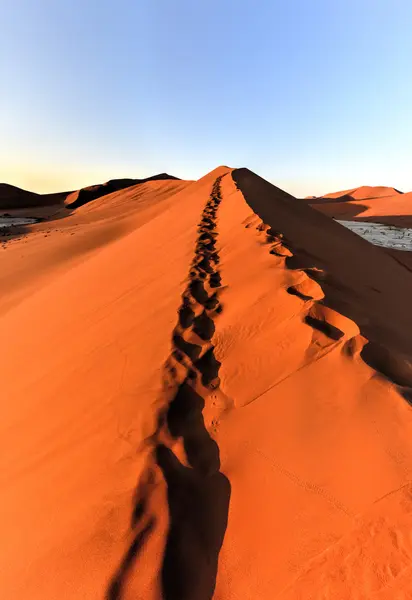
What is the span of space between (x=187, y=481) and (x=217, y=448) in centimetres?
21

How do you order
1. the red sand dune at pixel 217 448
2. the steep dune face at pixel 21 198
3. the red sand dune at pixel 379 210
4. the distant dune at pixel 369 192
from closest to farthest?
the red sand dune at pixel 217 448
the red sand dune at pixel 379 210
the steep dune face at pixel 21 198
the distant dune at pixel 369 192

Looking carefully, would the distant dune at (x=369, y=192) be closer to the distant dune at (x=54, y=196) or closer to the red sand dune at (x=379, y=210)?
the red sand dune at (x=379, y=210)

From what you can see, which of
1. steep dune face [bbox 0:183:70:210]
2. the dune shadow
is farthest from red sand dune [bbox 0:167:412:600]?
steep dune face [bbox 0:183:70:210]

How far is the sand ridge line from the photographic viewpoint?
115 cm

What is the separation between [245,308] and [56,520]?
1.79 m

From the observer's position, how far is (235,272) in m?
3.58

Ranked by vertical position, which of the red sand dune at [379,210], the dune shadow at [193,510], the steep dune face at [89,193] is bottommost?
the red sand dune at [379,210]

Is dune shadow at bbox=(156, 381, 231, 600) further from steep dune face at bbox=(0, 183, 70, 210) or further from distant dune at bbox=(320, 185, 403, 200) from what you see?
distant dune at bbox=(320, 185, 403, 200)

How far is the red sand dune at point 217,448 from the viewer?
1132 millimetres

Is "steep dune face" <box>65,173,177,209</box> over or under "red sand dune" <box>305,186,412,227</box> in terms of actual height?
over

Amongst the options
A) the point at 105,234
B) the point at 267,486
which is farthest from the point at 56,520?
the point at 105,234

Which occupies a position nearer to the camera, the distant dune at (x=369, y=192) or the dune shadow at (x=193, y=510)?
the dune shadow at (x=193, y=510)

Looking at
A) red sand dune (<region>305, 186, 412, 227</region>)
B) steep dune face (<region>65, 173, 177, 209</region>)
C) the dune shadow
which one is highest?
steep dune face (<region>65, 173, 177, 209</region>)

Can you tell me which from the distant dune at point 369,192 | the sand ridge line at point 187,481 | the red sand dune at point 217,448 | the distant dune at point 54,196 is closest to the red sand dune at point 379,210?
the distant dune at point 369,192
